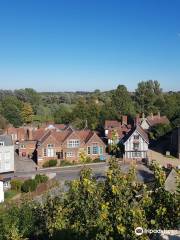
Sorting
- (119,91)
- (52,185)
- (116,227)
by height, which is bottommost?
(52,185)

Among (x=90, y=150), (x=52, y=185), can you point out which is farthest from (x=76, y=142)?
(x=52, y=185)

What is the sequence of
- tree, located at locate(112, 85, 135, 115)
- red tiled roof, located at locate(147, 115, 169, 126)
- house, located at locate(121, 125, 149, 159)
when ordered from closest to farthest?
house, located at locate(121, 125, 149, 159), red tiled roof, located at locate(147, 115, 169, 126), tree, located at locate(112, 85, 135, 115)

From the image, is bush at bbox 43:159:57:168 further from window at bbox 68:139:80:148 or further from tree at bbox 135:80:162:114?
tree at bbox 135:80:162:114

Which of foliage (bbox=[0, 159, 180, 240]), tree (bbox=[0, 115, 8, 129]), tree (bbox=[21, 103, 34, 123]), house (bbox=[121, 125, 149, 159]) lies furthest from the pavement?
tree (bbox=[21, 103, 34, 123])

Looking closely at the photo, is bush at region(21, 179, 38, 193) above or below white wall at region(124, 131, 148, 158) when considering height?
below

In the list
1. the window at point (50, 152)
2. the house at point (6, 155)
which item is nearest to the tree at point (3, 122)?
the window at point (50, 152)

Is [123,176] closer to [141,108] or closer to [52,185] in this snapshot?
[52,185]
